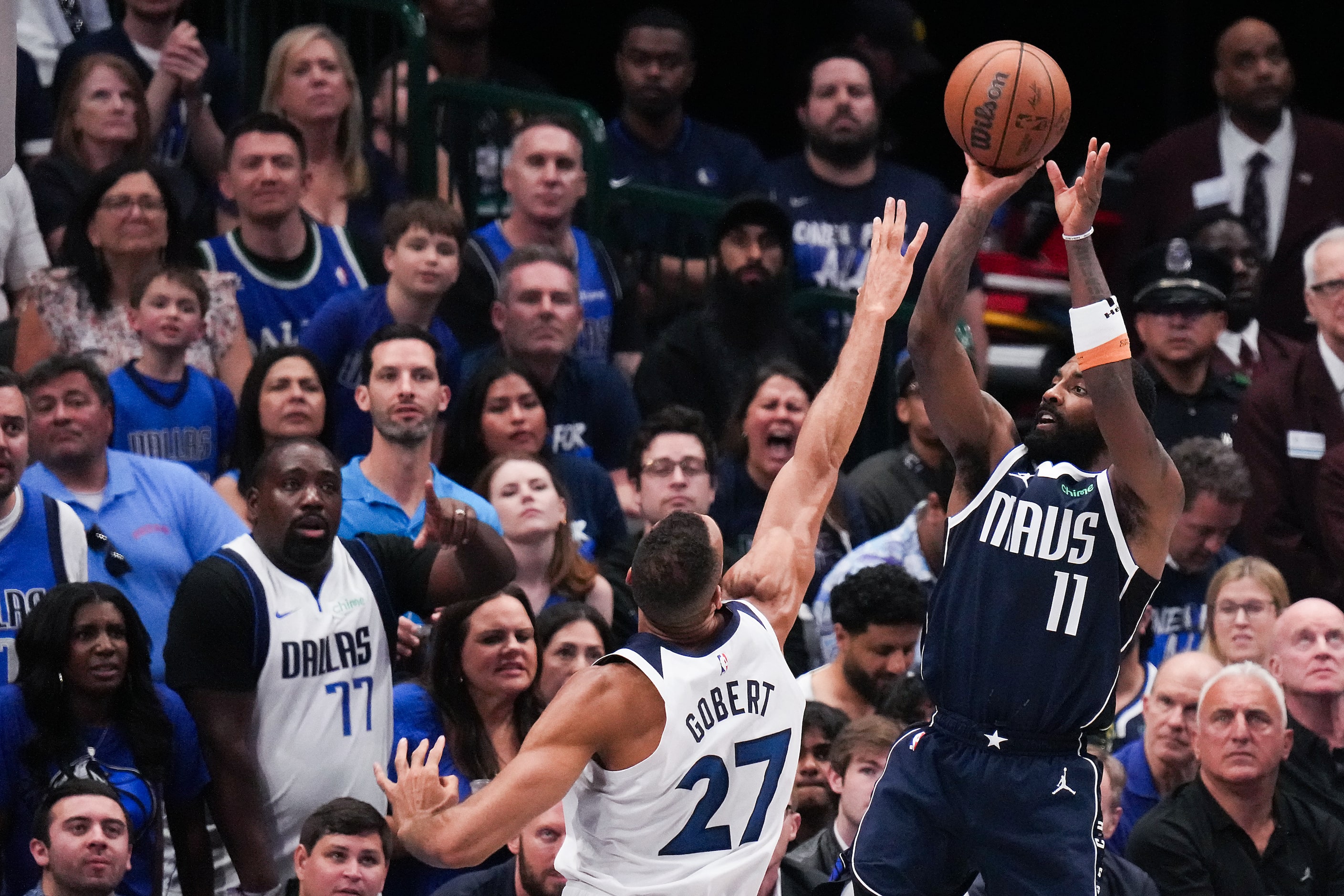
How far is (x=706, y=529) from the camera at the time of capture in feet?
18.8

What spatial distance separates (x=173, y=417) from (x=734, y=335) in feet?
9.34

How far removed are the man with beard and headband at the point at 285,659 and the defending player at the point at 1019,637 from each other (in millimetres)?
1745

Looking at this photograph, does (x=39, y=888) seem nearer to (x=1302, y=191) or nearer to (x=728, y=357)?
(x=728, y=357)

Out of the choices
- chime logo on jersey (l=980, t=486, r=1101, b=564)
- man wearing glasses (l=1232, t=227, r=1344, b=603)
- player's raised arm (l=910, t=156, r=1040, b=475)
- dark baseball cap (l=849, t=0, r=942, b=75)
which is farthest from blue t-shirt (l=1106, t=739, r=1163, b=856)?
dark baseball cap (l=849, t=0, r=942, b=75)

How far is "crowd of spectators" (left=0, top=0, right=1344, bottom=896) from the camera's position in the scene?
23.7 ft

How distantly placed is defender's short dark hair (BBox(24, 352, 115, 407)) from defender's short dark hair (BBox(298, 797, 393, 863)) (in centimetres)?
184

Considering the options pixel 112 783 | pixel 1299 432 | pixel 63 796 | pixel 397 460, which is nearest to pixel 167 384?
pixel 397 460

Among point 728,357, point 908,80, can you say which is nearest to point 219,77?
point 728,357

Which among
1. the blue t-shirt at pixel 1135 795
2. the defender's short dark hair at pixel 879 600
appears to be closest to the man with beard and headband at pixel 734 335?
the defender's short dark hair at pixel 879 600

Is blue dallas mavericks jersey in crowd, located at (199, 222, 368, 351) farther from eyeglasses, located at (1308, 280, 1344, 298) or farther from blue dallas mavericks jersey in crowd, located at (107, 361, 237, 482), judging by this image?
eyeglasses, located at (1308, 280, 1344, 298)

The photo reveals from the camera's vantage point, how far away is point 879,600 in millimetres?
8328

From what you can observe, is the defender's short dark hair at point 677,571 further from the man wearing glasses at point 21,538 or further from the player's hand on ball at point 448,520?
the man wearing glasses at point 21,538

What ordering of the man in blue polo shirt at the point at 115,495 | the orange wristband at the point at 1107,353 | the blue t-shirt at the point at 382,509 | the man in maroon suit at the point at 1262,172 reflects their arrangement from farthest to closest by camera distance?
the man in maroon suit at the point at 1262,172
the blue t-shirt at the point at 382,509
the man in blue polo shirt at the point at 115,495
the orange wristband at the point at 1107,353

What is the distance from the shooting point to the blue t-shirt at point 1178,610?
9336 mm
